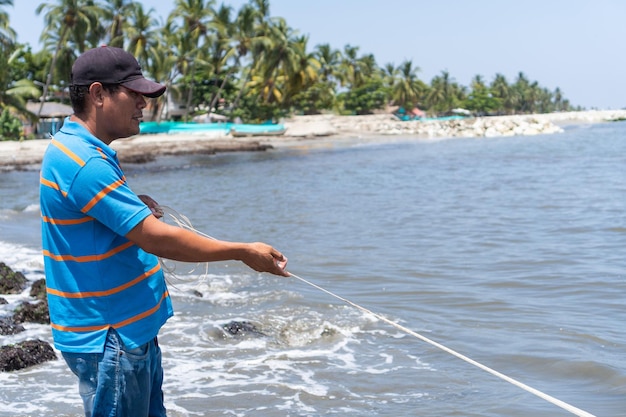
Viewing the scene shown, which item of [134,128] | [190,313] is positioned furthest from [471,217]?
[134,128]

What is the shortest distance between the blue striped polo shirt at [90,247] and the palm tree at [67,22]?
44781 mm

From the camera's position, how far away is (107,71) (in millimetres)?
2203

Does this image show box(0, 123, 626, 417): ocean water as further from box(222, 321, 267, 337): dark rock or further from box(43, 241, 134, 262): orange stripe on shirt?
box(43, 241, 134, 262): orange stripe on shirt

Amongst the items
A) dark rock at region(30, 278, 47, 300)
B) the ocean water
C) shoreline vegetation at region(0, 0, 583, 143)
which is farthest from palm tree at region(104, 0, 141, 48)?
dark rock at region(30, 278, 47, 300)

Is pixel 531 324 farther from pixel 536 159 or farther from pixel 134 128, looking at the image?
pixel 536 159

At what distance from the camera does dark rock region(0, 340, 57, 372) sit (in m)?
5.11

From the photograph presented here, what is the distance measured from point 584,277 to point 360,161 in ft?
82.7

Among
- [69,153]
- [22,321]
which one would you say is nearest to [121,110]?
[69,153]

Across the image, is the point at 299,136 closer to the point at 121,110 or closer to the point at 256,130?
the point at 256,130

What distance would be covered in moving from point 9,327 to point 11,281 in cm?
162

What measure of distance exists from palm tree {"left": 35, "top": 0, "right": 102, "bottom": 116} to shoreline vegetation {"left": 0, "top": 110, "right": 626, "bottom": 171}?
6.60 meters

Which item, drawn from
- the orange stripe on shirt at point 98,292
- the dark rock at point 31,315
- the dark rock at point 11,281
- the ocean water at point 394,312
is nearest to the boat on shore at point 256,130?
the ocean water at point 394,312

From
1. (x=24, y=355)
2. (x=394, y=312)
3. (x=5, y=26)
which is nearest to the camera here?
(x=24, y=355)

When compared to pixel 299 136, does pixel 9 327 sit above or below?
below
